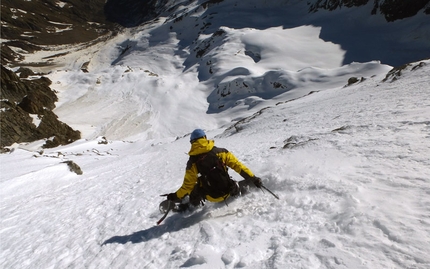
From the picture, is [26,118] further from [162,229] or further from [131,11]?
[131,11]

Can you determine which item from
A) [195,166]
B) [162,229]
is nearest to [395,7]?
[195,166]

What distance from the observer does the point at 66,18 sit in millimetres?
111062

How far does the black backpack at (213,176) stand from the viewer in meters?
4.33

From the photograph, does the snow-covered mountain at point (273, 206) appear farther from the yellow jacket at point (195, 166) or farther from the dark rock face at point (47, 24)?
the dark rock face at point (47, 24)

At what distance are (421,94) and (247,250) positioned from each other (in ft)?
33.7

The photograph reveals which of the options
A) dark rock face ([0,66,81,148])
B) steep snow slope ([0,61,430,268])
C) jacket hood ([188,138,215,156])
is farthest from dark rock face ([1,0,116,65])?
jacket hood ([188,138,215,156])

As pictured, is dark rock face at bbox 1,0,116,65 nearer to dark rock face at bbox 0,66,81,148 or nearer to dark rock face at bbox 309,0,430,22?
dark rock face at bbox 0,66,81,148

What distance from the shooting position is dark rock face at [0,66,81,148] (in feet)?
102

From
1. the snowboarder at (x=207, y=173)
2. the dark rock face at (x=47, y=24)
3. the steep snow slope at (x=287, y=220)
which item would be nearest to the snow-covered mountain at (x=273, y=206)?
the steep snow slope at (x=287, y=220)

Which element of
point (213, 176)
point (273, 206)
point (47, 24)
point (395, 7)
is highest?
point (47, 24)

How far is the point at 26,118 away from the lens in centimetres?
3344

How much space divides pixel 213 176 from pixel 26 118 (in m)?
37.0

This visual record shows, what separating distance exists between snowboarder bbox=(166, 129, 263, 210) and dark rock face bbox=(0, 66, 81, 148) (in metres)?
31.7

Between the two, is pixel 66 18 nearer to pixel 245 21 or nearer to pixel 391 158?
pixel 245 21
